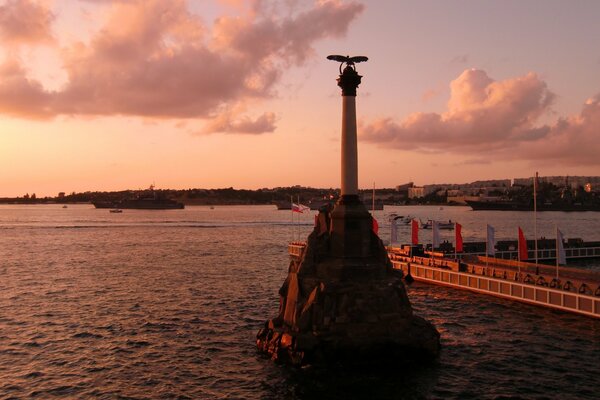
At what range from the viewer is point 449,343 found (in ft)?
85.9

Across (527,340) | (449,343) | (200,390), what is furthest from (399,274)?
(200,390)

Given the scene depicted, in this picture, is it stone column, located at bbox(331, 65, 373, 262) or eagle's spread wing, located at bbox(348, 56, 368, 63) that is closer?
stone column, located at bbox(331, 65, 373, 262)

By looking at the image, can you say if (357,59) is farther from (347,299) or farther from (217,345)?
(217,345)

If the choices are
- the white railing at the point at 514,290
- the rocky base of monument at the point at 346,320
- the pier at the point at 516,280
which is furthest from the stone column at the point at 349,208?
the white railing at the point at 514,290

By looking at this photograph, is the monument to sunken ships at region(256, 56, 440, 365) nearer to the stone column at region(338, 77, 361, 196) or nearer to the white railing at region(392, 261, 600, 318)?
the stone column at region(338, 77, 361, 196)

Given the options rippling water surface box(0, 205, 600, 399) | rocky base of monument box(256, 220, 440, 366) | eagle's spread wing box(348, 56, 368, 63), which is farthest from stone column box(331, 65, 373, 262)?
rippling water surface box(0, 205, 600, 399)

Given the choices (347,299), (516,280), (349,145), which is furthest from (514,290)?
(349,145)

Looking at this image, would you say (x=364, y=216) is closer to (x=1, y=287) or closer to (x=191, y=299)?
(x=191, y=299)

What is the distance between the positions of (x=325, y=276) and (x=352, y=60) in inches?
398

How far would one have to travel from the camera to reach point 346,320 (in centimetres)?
2230

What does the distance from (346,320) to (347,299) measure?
35.1 inches

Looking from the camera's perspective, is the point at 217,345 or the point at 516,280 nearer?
the point at 217,345

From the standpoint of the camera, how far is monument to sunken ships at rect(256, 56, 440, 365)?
22.1 meters

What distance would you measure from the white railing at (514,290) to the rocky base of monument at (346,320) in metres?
11.5
